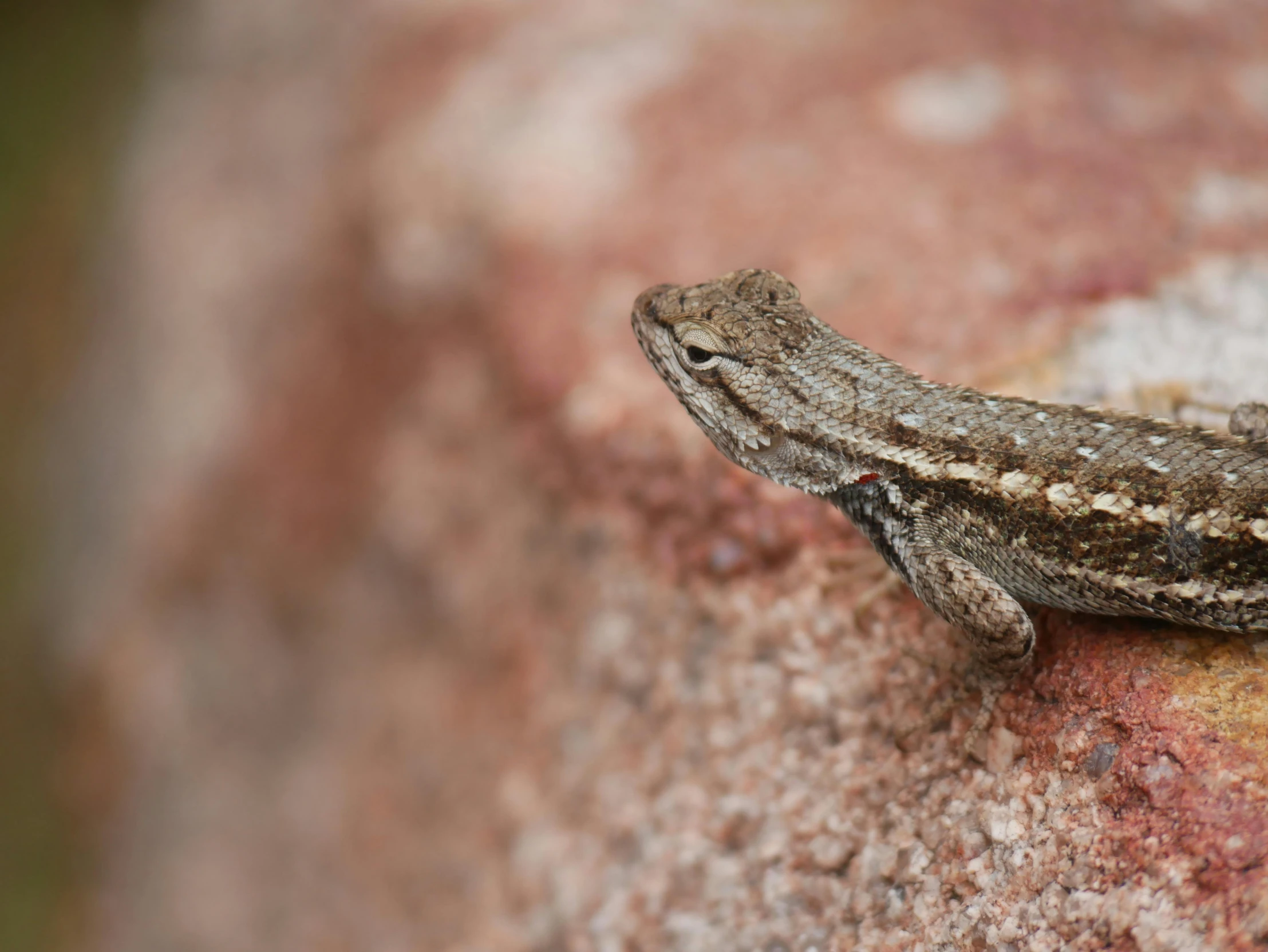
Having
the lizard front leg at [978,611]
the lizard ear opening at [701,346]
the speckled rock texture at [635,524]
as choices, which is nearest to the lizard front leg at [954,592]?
the lizard front leg at [978,611]

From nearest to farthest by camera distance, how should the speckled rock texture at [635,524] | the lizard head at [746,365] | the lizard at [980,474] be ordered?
the lizard at [980,474], the speckled rock texture at [635,524], the lizard head at [746,365]

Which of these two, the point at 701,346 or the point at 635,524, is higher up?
the point at 701,346

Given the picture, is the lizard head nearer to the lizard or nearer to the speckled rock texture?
the lizard

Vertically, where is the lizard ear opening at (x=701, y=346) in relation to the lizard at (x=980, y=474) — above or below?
above

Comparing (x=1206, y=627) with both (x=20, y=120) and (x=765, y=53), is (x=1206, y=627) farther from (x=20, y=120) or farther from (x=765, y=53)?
(x=20, y=120)

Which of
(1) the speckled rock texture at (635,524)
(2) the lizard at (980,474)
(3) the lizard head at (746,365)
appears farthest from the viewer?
(3) the lizard head at (746,365)

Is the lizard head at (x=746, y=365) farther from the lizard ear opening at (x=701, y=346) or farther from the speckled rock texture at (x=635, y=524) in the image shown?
the speckled rock texture at (x=635, y=524)

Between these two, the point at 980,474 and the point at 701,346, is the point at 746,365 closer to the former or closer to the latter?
the point at 701,346

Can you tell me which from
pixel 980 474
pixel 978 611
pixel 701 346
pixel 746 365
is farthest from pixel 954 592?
pixel 701 346

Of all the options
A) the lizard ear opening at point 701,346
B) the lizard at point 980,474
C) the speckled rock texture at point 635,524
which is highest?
the lizard ear opening at point 701,346
